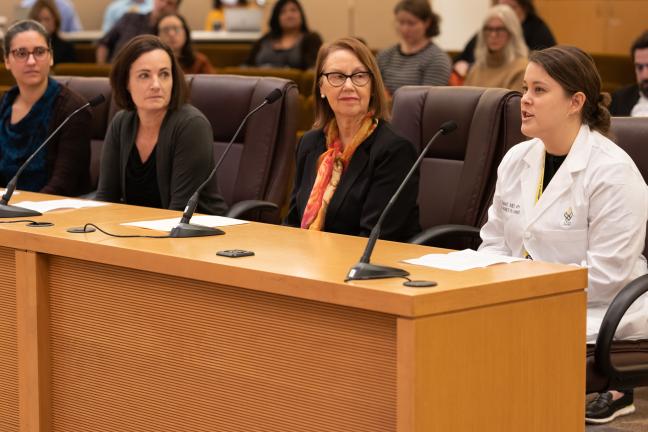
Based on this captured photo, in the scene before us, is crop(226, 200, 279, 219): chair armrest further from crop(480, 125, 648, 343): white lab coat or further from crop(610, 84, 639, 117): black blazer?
crop(610, 84, 639, 117): black blazer

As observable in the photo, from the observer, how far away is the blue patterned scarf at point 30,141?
4.32m

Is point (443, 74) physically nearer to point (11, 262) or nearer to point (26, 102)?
point (26, 102)

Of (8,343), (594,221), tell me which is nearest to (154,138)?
(8,343)

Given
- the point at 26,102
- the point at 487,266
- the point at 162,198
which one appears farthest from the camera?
the point at 26,102

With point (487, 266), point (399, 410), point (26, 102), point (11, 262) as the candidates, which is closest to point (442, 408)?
point (399, 410)

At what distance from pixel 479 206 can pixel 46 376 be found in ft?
4.76

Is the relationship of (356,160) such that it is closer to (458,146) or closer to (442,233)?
(442,233)

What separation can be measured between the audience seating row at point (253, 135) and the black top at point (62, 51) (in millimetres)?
3896

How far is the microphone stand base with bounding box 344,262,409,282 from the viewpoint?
2.04 m

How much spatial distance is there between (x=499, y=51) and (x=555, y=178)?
105 inches

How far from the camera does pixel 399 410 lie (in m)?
1.92

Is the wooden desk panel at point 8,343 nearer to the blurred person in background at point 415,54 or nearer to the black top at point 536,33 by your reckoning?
the blurred person in background at point 415,54

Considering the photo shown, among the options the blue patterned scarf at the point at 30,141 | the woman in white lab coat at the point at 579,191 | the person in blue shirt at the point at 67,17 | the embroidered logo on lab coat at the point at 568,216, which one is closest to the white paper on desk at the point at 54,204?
the blue patterned scarf at the point at 30,141

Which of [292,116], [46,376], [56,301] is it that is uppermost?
[292,116]
